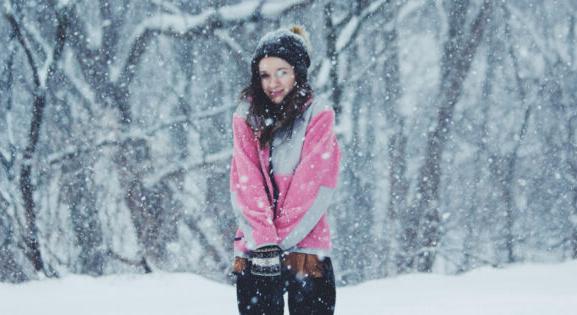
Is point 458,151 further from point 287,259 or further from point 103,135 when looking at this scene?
point 103,135

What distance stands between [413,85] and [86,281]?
3237 millimetres

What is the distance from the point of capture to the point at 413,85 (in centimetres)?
403

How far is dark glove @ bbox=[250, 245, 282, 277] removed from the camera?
5.87 feet

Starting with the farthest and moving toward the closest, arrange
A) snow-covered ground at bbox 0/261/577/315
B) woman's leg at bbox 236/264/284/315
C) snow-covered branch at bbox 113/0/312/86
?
snow-covered branch at bbox 113/0/312/86 → snow-covered ground at bbox 0/261/577/315 → woman's leg at bbox 236/264/284/315

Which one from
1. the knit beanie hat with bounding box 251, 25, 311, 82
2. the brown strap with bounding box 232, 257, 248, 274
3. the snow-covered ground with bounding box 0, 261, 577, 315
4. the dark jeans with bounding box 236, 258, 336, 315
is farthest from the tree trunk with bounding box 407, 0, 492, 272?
the brown strap with bounding box 232, 257, 248, 274

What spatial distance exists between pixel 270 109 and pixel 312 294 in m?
0.79

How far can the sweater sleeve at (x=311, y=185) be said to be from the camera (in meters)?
1.86

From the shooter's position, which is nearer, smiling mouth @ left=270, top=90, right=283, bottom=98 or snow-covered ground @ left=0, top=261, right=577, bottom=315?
smiling mouth @ left=270, top=90, right=283, bottom=98

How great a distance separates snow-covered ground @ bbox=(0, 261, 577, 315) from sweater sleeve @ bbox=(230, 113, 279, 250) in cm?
197

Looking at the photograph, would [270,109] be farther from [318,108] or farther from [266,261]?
[266,261]

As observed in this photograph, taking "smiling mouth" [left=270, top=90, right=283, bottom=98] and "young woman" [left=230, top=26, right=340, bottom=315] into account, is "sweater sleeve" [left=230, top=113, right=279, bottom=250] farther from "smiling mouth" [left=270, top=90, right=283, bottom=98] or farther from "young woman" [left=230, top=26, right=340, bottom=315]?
"smiling mouth" [left=270, top=90, right=283, bottom=98]

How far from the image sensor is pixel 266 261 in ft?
5.89

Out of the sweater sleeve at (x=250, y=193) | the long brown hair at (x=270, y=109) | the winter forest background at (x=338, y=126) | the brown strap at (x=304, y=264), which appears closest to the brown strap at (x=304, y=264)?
the brown strap at (x=304, y=264)

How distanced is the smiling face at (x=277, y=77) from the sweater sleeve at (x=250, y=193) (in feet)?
0.59
